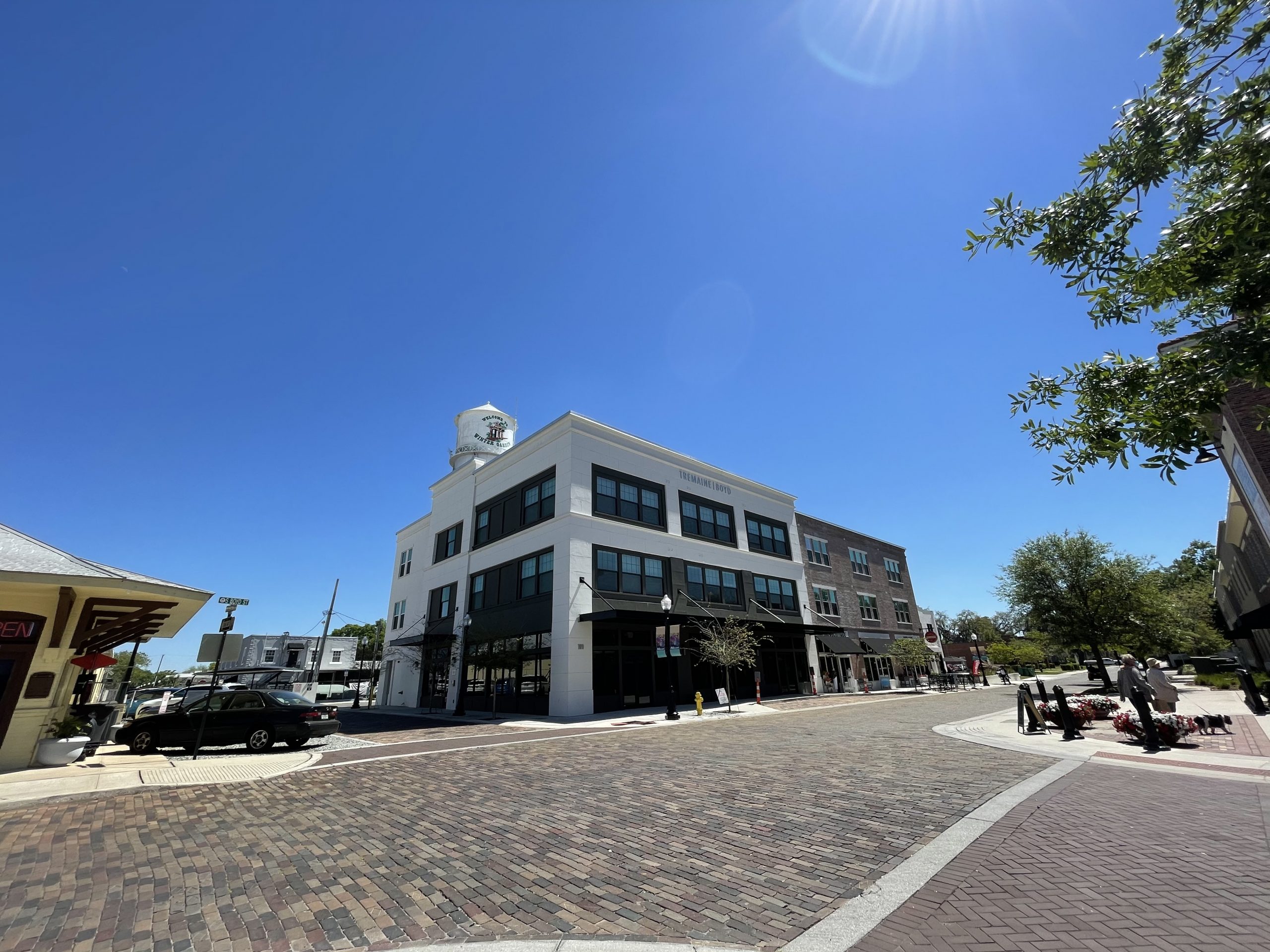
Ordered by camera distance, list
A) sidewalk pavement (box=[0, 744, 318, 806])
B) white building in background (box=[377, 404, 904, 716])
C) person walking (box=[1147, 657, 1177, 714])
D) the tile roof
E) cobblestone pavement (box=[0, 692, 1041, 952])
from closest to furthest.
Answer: cobblestone pavement (box=[0, 692, 1041, 952]), sidewalk pavement (box=[0, 744, 318, 806]), the tile roof, person walking (box=[1147, 657, 1177, 714]), white building in background (box=[377, 404, 904, 716])

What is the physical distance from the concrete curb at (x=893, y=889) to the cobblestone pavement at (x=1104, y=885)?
0.08 meters

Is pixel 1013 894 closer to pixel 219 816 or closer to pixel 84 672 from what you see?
pixel 219 816

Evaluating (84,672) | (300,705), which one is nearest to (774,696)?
(300,705)

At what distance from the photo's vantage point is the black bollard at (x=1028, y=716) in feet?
44.0

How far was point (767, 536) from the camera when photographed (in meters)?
35.1

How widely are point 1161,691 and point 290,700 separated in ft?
69.4

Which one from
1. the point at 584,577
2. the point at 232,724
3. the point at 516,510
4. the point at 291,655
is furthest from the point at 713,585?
the point at 291,655

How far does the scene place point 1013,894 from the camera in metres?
4.14

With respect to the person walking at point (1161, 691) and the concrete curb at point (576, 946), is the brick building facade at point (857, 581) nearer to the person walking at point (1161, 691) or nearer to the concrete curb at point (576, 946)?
the person walking at point (1161, 691)

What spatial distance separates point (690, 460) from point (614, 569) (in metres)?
8.84

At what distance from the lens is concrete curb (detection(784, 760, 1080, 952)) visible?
11.9ft

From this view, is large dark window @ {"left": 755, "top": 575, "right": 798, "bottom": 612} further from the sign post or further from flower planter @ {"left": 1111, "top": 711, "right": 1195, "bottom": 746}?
the sign post

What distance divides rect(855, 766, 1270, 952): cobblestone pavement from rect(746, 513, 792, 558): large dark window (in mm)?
27405

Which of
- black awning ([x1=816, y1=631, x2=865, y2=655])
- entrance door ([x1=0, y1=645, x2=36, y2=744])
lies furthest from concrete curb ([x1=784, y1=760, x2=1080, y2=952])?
black awning ([x1=816, y1=631, x2=865, y2=655])
